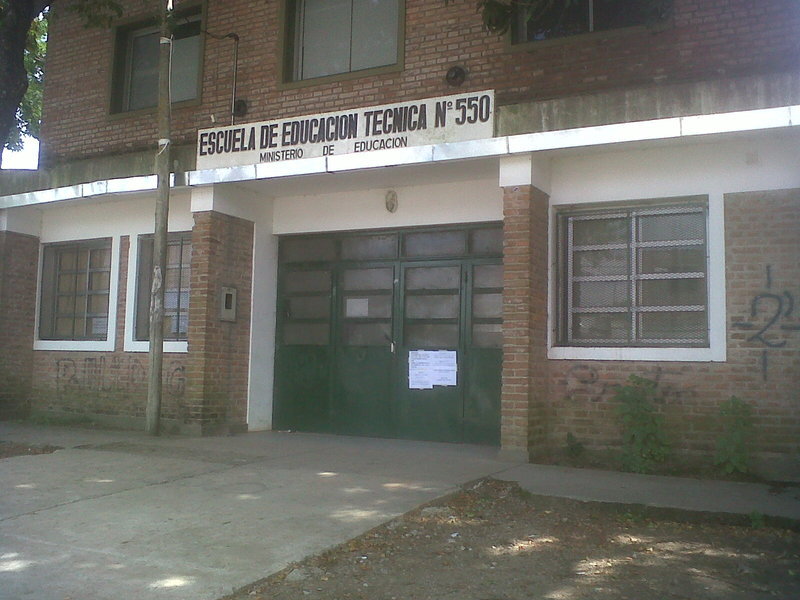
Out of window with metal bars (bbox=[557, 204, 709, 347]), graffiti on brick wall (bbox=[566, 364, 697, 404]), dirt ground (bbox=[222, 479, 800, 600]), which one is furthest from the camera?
window with metal bars (bbox=[557, 204, 709, 347])

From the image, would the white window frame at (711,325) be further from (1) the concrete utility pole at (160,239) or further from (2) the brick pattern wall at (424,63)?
(1) the concrete utility pole at (160,239)

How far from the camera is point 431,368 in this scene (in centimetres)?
1011

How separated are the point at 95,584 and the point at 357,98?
6.64 metres

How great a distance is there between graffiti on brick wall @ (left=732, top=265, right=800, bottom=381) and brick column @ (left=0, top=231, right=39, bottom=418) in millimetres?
10664

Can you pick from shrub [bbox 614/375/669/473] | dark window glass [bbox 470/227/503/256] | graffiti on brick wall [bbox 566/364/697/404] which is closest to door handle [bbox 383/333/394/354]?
dark window glass [bbox 470/227/503/256]

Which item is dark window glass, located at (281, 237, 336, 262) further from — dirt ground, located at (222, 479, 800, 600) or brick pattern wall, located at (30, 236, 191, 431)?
dirt ground, located at (222, 479, 800, 600)

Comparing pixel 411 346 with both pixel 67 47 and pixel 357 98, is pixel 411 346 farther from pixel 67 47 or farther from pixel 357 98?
pixel 67 47

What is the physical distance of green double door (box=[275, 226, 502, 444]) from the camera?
32.3 ft

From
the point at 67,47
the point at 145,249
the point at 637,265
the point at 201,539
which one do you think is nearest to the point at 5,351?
the point at 145,249

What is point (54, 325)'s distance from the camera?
12.8 m

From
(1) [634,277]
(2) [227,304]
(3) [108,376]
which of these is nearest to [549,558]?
(1) [634,277]

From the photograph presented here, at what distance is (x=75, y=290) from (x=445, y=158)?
7.07 metres

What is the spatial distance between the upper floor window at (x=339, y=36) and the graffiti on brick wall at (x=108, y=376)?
4512mm

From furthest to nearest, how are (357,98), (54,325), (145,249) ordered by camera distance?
1. (54,325)
2. (145,249)
3. (357,98)
